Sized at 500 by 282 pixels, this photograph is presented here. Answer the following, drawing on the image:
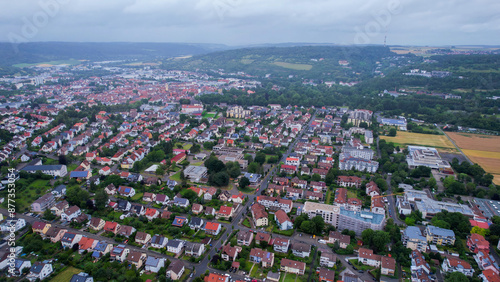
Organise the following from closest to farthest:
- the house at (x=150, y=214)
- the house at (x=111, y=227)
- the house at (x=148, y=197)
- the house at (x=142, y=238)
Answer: the house at (x=142, y=238)
the house at (x=111, y=227)
the house at (x=150, y=214)
the house at (x=148, y=197)

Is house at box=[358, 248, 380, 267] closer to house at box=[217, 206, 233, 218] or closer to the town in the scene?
the town

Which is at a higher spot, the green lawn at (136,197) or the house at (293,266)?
the house at (293,266)

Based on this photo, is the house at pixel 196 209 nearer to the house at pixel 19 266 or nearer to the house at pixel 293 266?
the house at pixel 293 266

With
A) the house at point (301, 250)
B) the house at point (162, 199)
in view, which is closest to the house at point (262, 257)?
the house at point (301, 250)

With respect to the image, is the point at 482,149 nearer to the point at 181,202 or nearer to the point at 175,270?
the point at 181,202

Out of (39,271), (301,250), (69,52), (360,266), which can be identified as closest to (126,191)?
(39,271)

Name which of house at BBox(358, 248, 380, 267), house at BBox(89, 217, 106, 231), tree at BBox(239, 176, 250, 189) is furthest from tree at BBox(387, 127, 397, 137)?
house at BBox(89, 217, 106, 231)
